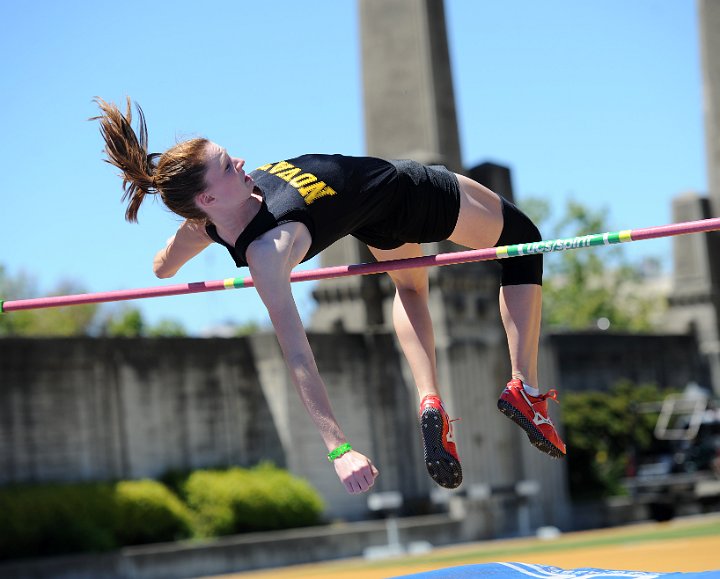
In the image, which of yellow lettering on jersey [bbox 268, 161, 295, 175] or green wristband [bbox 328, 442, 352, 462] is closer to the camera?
green wristband [bbox 328, 442, 352, 462]

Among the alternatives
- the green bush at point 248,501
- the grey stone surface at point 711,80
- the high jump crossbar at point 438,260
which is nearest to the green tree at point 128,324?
the grey stone surface at point 711,80

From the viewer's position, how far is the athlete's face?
5113mm

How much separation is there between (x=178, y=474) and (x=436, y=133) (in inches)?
274

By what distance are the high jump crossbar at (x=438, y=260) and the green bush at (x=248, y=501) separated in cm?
949

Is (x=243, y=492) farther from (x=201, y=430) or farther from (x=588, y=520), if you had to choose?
(x=588, y=520)

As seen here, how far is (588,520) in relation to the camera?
21109 millimetres

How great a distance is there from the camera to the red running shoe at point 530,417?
19.6 ft

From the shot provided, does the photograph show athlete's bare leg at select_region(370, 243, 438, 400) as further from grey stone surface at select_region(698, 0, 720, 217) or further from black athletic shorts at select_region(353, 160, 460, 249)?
grey stone surface at select_region(698, 0, 720, 217)

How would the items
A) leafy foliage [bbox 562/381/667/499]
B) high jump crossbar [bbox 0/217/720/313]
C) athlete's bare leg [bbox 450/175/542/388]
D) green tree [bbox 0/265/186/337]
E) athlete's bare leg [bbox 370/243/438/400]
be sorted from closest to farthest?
1. high jump crossbar [bbox 0/217/720/313]
2. athlete's bare leg [bbox 450/175/542/388]
3. athlete's bare leg [bbox 370/243/438/400]
4. leafy foliage [bbox 562/381/667/499]
5. green tree [bbox 0/265/186/337]

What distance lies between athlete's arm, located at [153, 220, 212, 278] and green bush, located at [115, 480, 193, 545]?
959 cm

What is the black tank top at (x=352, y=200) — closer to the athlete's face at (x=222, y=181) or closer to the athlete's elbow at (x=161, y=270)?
the athlete's face at (x=222, y=181)

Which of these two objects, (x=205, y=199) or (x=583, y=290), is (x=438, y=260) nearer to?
(x=205, y=199)

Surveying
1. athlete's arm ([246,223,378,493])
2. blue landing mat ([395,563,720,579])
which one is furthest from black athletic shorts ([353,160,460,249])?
blue landing mat ([395,563,720,579])

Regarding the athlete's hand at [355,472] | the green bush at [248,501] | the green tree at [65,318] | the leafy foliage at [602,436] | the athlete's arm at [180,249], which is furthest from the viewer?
the green tree at [65,318]
